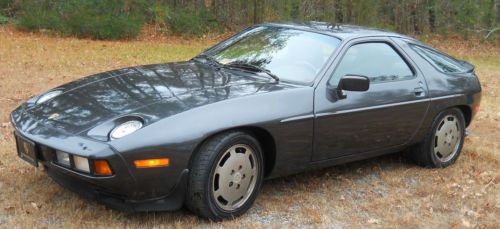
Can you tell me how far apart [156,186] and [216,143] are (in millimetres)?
484

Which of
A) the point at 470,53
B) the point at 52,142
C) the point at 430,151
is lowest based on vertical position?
the point at 470,53

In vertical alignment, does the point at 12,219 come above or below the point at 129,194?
below

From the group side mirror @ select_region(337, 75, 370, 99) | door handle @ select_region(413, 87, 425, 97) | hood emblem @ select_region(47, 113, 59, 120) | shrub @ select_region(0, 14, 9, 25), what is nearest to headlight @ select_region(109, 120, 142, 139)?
hood emblem @ select_region(47, 113, 59, 120)

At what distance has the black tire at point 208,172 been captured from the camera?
3672mm

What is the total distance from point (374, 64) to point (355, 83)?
71cm

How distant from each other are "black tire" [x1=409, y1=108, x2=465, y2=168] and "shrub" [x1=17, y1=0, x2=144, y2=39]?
42.1ft

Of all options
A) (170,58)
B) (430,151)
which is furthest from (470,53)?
(430,151)

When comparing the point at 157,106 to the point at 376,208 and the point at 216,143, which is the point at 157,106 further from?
the point at 376,208

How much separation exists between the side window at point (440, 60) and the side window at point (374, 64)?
1.18 feet

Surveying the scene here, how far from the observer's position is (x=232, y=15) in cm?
2027

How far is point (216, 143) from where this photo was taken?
3.72 meters

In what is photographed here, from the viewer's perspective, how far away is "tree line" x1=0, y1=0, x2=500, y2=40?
55.2 feet

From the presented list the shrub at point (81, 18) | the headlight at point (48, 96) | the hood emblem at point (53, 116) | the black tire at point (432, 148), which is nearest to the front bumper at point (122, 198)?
the hood emblem at point (53, 116)

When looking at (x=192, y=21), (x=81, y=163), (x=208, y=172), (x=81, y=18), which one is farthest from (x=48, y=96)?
(x=192, y=21)
